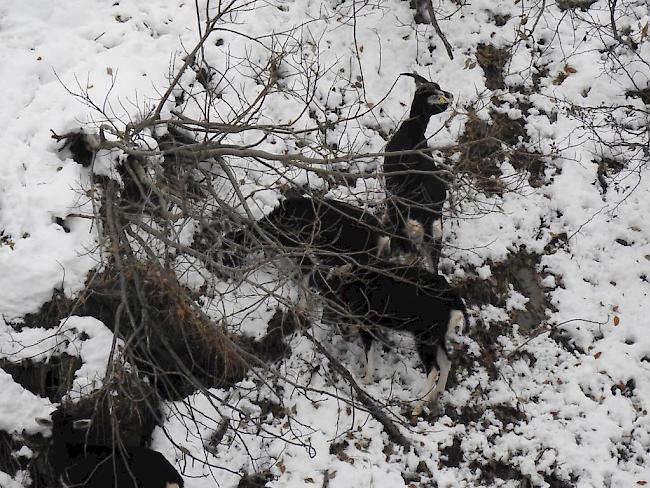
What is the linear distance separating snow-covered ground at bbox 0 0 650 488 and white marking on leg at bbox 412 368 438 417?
16 centimetres

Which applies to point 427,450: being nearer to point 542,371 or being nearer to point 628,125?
point 542,371

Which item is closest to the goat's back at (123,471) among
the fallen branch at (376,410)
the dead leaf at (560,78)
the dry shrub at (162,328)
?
the dry shrub at (162,328)

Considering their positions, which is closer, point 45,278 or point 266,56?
point 45,278

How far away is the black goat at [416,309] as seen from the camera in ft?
22.8

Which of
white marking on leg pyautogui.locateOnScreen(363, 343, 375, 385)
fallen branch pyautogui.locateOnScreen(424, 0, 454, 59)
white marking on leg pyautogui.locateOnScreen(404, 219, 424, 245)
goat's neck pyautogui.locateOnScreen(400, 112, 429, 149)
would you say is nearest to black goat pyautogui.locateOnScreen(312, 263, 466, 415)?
white marking on leg pyautogui.locateOnScreen(363, 343, 375, 385)

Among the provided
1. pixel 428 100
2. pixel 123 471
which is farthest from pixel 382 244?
pixel 123 471

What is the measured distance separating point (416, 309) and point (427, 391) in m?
0.83

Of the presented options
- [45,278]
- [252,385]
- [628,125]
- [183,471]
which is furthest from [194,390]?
[628,125]

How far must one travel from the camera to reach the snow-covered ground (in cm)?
682

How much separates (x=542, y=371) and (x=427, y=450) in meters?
1.52

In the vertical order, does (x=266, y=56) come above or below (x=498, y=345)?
above

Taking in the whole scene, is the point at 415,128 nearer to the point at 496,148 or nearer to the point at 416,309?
the point at 496,148

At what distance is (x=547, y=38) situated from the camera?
10172 millimetres

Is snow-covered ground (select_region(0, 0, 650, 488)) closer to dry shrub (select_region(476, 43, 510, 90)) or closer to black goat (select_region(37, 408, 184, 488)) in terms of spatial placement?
dry shrub (select_region(476, 43, 510, 90))
